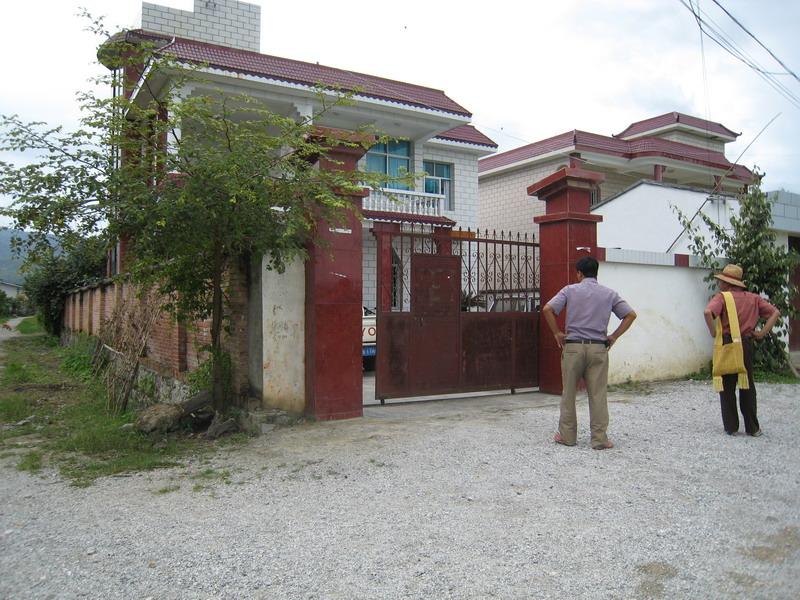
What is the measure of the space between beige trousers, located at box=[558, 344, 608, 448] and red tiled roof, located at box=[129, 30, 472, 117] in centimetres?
943

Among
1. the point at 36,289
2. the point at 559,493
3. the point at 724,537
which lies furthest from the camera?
the point at 36,289

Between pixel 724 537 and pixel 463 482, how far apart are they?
1789 millimetres

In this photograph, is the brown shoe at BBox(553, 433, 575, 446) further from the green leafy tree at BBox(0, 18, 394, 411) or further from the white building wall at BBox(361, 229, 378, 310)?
the white building wall at BBox(361, 229, 378, 310)

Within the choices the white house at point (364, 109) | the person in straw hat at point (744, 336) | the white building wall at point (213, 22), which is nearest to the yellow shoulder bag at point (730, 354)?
the person in straw hat at point (744, 336)

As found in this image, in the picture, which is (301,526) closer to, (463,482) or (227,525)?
(227,525)

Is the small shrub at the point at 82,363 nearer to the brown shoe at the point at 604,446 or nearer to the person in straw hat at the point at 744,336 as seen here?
the brown shoe at the point at 604,446

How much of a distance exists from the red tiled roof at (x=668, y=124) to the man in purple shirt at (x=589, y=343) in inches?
790

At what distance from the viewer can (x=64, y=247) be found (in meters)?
6.04

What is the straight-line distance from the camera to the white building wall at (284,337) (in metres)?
6.84

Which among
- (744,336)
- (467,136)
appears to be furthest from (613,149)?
(744,336)

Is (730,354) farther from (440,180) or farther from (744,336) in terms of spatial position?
(440,180)

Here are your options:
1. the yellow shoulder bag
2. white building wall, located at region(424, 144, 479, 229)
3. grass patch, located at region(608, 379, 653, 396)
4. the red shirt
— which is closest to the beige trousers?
the yellow shoulder bag

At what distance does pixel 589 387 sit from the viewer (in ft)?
19.4

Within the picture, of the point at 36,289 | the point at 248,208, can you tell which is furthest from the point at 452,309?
the point at 36,289
